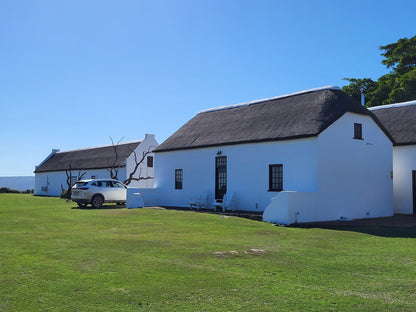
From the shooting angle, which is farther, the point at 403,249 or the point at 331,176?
the point at 331,176

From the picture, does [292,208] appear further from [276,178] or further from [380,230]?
[276,178]

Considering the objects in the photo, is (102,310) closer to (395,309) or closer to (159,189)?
(395,309)

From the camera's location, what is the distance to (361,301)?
6.00 meters

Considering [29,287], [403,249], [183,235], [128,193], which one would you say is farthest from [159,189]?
[29,287]

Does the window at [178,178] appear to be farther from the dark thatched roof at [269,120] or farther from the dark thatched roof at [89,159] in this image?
the dark thatched roof at [89,159]

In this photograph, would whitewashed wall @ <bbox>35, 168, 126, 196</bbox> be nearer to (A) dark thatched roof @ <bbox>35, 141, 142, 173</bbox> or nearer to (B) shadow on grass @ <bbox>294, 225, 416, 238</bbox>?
(A) dark thatched roof @ <bbox>35, 141, 142, 173</bbox>

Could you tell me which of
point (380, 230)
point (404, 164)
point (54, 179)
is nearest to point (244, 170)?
point (380, 230)

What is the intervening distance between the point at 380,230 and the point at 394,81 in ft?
99.3

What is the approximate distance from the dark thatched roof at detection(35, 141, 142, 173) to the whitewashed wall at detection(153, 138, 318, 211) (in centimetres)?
1311

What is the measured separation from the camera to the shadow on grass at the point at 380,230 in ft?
45.3

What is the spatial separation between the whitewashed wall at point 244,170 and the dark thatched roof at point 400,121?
6876 millimetres

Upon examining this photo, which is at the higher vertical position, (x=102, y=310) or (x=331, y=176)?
(x=331, y=176)

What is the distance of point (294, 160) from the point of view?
19.6m

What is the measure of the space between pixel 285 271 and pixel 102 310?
3.61m
